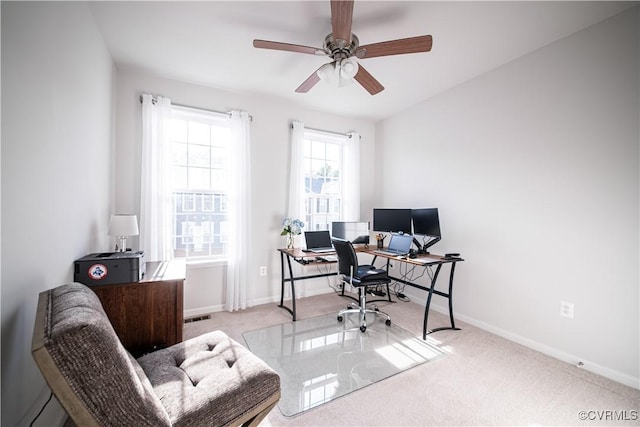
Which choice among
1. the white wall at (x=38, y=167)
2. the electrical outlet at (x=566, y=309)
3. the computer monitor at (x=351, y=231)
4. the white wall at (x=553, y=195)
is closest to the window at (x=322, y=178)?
the computer monitor at (x=351, y=231)

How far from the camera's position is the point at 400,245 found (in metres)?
3.14

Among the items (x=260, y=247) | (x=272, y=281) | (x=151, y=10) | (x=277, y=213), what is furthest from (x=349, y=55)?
(x=272, y=281)

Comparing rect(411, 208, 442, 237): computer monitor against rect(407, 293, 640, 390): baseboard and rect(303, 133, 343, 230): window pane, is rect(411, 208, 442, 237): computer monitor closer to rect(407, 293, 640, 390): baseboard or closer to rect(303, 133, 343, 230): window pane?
rect(407, 293, 640, 390): baseboard

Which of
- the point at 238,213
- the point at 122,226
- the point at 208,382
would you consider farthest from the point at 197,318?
the point at 208,382

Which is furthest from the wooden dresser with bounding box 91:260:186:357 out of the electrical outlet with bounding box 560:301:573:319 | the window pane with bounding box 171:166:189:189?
the electrical outlet with bounding box 560:301:573:319

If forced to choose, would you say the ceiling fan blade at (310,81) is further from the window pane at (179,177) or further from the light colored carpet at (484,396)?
the light colored carpet at (484,396)

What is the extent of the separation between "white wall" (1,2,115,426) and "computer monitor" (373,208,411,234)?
122 inches

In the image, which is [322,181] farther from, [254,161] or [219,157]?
[219,157]

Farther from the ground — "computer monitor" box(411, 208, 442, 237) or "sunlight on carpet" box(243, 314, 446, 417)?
"computer monitor" box(411, 208, 442, 237)

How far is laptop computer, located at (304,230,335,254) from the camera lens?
135 inches

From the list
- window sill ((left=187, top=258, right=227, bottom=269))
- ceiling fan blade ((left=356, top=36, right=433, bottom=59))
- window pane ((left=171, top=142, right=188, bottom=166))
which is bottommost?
window sill ((left=187, top=258, right=227, bottom=269))

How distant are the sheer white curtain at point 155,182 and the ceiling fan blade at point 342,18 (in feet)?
6.91

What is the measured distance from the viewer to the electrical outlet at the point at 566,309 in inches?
88.0

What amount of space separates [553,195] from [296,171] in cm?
277
